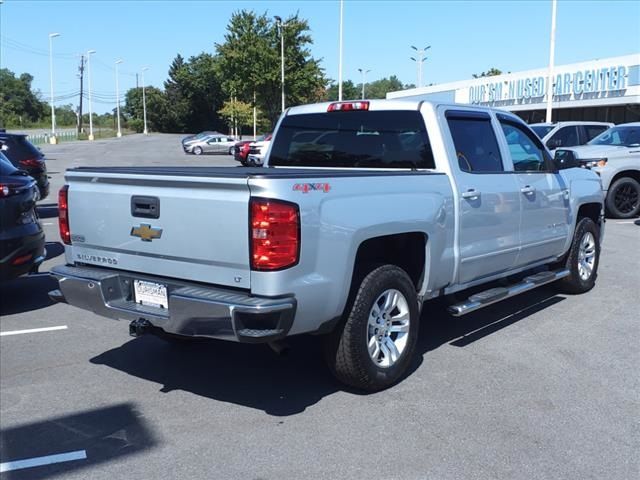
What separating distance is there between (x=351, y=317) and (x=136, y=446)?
1.53 meters

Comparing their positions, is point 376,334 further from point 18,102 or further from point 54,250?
point 18,102

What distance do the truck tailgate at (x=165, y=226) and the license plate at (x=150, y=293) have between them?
8 centimetres

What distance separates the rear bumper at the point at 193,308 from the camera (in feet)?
12.3

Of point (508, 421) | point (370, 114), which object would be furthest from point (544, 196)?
point (508, 421)

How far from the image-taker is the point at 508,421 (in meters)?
4.16

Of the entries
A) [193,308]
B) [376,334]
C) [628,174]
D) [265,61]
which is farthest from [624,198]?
[265,61]

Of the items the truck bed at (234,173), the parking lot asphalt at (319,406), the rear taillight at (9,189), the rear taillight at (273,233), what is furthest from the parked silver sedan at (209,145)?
the rear taillight at (273,233)

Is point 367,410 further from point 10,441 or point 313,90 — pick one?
point 313,90

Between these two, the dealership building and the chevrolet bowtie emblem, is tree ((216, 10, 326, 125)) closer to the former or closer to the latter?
the dealership building

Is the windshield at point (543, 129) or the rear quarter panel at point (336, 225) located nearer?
the rear quarter panel at point (336, 225)

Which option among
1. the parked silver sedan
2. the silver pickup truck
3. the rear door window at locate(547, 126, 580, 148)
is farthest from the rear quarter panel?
the parked silver sedan

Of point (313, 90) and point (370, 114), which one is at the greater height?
point (313, 90)

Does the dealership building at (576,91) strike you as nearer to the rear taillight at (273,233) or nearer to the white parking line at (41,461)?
the rear taillight at (273,233)

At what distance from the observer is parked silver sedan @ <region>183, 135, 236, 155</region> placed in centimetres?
4419
